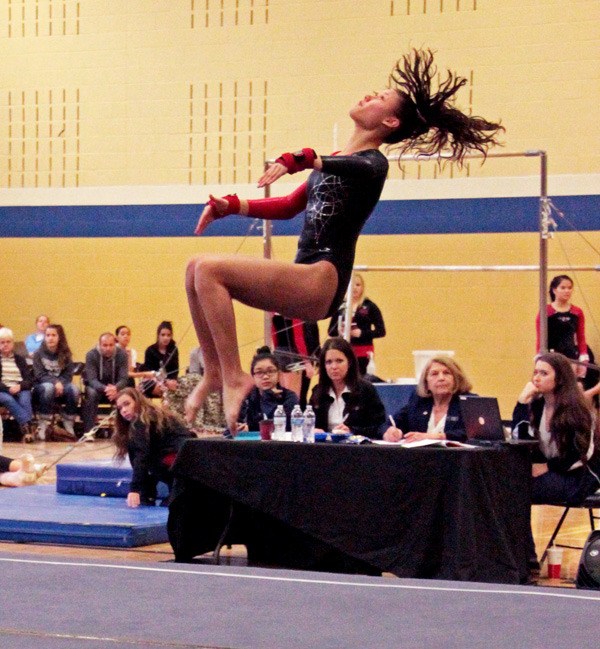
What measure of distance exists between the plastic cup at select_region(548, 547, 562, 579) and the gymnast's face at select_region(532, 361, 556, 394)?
0.77 m

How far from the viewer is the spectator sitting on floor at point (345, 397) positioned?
6.24 metres

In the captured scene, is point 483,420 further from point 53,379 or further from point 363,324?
point 53,379

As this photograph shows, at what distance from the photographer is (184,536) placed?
223 inches

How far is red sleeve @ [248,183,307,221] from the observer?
169 inches

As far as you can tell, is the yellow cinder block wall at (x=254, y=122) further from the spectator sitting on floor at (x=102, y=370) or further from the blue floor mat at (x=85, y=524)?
the blue floor mat at (x=85, y=524)

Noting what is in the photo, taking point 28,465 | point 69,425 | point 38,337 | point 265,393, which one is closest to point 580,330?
point 265,393

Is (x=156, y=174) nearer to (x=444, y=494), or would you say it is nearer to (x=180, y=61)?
(x=180, y=61)

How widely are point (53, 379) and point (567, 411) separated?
641 centimetres

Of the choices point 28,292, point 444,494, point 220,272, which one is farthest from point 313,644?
point 28,292

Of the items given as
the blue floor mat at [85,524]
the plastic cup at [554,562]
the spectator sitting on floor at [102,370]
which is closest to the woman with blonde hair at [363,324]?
the spectator sitting on floor at [102,370]

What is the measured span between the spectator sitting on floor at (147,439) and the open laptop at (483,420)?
166 cm


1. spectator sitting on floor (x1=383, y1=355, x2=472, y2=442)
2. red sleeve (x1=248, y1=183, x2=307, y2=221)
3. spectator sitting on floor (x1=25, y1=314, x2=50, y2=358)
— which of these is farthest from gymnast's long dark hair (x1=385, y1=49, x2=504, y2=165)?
spectator sitting on floor (x1=25, y1=314, x2=50, y2=358)

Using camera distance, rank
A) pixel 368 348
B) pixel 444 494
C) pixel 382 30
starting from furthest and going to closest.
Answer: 1. pixel 382 30
2. pixel 368 348
3. pixel 444 494

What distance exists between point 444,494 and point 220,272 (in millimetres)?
1857
